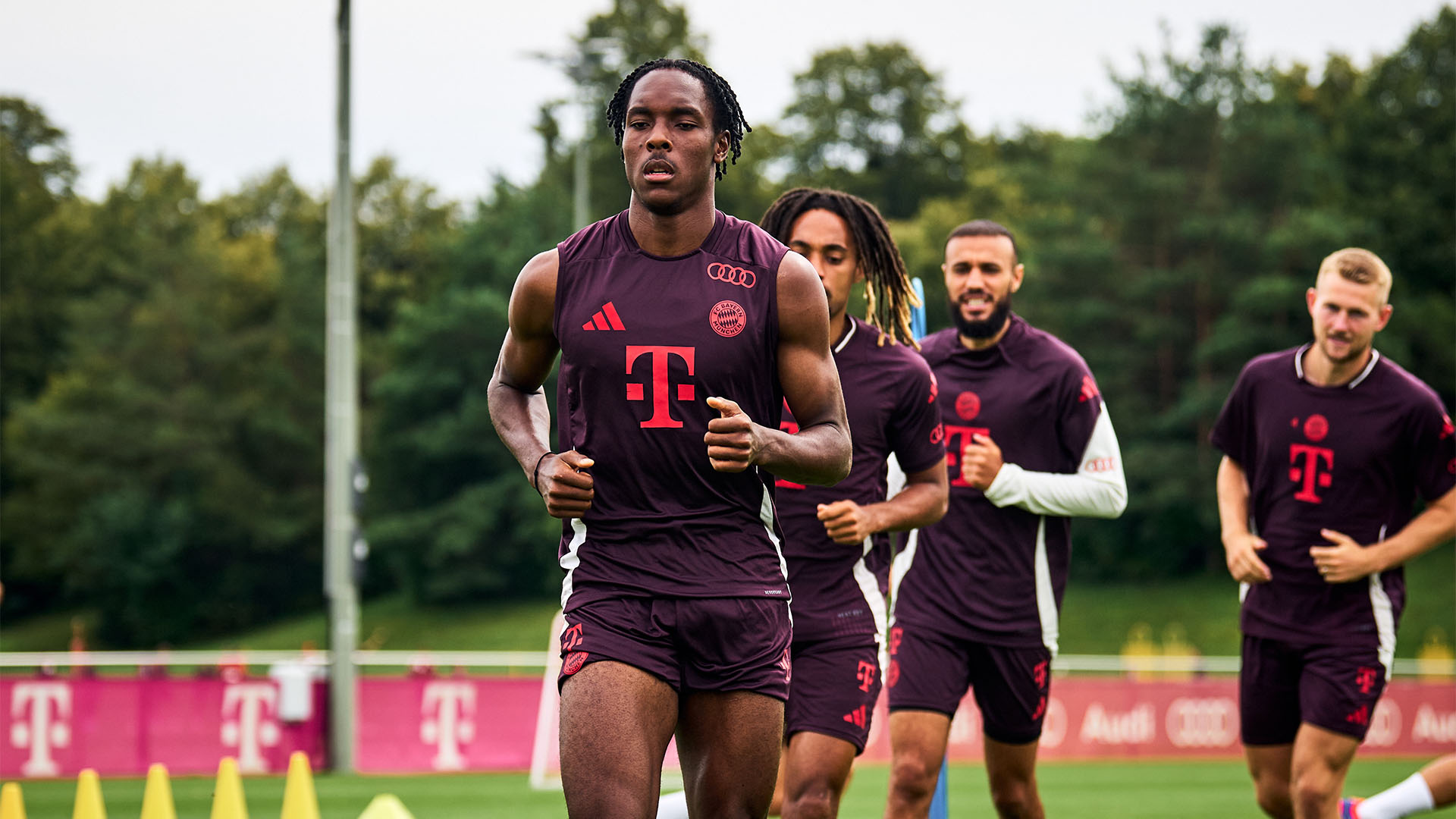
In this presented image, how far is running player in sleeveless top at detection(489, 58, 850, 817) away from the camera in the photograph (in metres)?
4.43

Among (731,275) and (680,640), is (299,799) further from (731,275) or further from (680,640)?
(731,275)

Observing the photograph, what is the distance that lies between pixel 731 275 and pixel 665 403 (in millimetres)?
411

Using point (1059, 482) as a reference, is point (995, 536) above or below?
below

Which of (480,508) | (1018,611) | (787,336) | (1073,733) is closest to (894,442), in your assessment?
(1018,611)

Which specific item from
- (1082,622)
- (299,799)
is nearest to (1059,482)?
(299,799)

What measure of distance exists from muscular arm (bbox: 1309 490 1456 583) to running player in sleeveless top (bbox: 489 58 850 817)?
12.1 feet

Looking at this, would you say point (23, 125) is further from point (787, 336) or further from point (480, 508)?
point (787, 336)

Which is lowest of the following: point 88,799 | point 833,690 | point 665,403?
point 88,799

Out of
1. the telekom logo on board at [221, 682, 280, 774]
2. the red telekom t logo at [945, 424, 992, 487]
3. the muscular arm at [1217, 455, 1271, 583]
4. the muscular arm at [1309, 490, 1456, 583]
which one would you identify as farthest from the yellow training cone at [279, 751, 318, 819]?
the telekom logo on board at [221, 682, 280, 774]

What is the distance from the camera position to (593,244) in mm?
4684

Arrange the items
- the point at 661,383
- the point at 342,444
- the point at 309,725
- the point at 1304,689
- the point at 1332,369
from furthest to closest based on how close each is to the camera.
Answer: the point at 342,444, the point at 309,725, the point at 1332,369, the point at 1304,689, the point at 661,383

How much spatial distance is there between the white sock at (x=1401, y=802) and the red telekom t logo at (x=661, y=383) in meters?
5.05

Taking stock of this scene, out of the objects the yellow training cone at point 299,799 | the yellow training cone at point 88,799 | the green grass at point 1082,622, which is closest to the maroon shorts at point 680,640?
the yellow training cone at point 299,799

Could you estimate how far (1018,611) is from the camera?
23.4 ft
